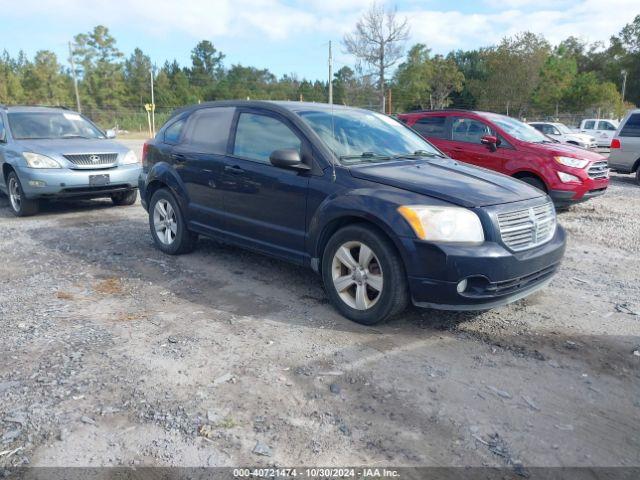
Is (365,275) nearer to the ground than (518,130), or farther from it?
nearer to the ground

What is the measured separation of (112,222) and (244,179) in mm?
3834

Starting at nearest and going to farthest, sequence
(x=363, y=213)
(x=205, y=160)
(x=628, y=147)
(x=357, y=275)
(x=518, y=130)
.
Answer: (x=363, y=213) → (x=357, y=275) → (x=205, y=160) → (x=518, y=130) → (x=628, y=147)

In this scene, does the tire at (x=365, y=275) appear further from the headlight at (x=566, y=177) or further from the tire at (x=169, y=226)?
the headlight at (x=566, y=177)

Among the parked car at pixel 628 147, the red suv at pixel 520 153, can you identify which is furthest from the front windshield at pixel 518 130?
the parked car at pixel 628 147

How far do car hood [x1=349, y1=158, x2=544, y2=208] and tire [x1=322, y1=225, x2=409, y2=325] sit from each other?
47cm

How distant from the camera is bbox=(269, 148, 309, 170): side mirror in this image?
426cm

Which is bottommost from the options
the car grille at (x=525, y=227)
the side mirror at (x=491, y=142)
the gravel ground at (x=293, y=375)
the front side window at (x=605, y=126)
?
the gravel ground at (x=293, y=375)

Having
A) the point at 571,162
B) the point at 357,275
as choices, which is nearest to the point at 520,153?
the point at 571,162

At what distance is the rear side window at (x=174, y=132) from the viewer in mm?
5938

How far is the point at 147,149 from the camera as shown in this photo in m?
6.38

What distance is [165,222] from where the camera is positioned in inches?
240

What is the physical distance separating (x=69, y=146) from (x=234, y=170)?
4.66 metres

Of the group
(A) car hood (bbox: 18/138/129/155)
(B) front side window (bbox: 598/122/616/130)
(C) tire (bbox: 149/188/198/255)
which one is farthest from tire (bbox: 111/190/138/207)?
(B) front side window (bbox: 598/122/616/130)

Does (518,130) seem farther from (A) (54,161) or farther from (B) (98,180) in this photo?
(A) (54,161)
